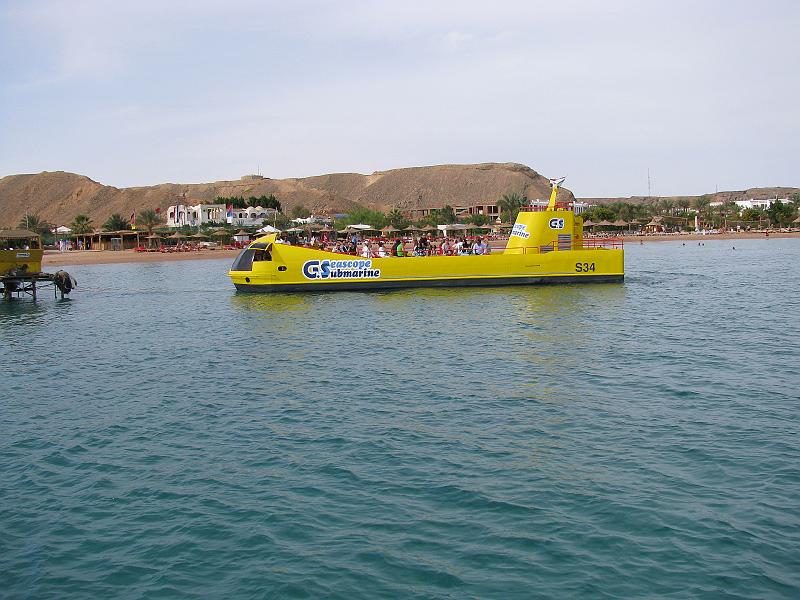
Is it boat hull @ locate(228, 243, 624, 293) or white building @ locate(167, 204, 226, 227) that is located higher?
white building @ locate(167, 204, 226, 227)

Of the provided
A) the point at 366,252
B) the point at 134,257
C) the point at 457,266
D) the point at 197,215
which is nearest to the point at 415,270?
the point at 457,266

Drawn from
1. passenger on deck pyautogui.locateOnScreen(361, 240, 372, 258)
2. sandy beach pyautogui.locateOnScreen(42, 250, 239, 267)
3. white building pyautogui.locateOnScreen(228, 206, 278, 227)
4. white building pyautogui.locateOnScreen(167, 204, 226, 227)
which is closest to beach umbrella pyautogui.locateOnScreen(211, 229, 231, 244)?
sandy beach pyautogui.locateOnScreen(42, 250, 239, 267)

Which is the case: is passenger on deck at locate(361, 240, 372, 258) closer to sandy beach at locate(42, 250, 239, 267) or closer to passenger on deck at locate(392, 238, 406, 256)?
passenger on deck at locate(392, 238, 406, 256)

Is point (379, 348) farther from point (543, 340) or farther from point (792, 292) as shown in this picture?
point (792, 292)

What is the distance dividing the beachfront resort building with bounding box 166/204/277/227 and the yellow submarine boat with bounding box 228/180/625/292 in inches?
3570

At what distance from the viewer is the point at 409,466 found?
36.8 feet

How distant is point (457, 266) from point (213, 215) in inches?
4029

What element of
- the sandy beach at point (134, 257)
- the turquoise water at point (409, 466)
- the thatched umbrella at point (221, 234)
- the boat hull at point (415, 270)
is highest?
the thatched umbrella at point (221, 234)

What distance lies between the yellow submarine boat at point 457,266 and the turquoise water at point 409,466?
13283 mm

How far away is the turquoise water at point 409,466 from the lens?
8.09 m

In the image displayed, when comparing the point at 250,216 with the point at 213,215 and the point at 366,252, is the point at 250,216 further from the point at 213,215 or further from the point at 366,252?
the point at 366,252

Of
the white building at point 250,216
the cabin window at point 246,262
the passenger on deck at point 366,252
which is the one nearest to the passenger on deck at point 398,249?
the passenger on deck at point 366,252

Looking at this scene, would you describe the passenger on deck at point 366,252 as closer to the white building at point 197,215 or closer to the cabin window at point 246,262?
the cabin window at point 246,262

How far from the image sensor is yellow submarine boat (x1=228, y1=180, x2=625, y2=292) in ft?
121
